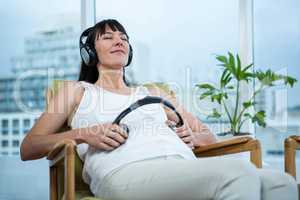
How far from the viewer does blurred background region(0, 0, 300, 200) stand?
3166 mm

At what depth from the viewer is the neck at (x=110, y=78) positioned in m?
1.89

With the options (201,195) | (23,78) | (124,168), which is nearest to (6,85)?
(23,78)

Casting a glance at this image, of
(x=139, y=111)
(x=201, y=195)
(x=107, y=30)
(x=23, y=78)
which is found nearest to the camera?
(x=201, y=195)

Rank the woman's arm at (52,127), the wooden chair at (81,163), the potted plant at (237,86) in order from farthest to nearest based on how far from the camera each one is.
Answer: the potted plant at (237,86) → the wooden chair at (81,163) → the woman's arm at (52,127)

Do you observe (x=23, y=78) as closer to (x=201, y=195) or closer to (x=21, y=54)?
(x=21, y=54)

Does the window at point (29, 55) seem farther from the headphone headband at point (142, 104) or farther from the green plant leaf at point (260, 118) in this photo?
the headphone headband at point (142, 104)

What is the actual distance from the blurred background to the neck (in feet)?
4.13

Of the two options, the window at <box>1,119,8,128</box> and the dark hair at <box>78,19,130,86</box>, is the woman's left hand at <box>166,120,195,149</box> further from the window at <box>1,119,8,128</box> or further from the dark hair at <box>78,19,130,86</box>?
the window at <box>1,119,8,128</box>

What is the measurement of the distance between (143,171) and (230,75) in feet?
5.35

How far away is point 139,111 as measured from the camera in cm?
173

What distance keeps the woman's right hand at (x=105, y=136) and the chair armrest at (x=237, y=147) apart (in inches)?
16.7

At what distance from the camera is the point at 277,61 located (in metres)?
3.15

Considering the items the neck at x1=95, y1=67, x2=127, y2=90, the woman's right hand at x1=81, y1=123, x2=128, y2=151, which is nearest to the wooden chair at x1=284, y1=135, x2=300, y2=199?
the woman's right hand at x1=81, y1=123, x2=128, y2=151

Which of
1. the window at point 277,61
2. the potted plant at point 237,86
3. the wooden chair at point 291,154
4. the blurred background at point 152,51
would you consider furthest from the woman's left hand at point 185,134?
the window at point 277,61
